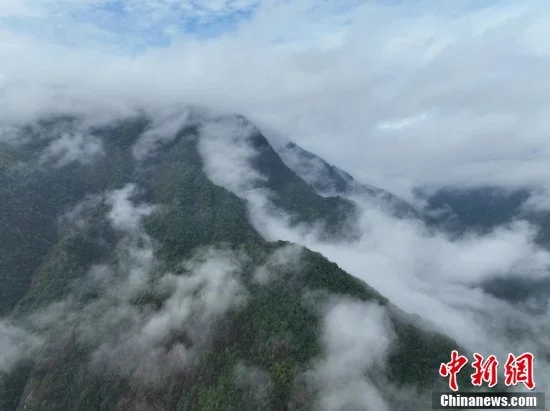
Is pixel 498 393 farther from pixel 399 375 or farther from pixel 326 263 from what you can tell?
pixel 326 263

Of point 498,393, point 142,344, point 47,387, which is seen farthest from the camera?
point 142,344

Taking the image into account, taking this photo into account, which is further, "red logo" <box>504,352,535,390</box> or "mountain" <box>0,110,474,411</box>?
"mountain" <box>0,110,474,411</box>

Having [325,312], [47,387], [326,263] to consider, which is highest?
[326,263]

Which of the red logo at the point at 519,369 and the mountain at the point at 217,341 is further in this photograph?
the mountain at the point at 217,341

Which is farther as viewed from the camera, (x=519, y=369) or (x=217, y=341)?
(x=217, y=341)

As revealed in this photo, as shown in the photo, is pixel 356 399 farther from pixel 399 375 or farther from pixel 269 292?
pixel 269 292

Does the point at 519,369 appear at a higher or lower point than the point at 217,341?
higher

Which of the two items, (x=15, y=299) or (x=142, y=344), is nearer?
(x=142, y=344)

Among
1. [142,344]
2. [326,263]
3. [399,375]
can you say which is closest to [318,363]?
[399,375]

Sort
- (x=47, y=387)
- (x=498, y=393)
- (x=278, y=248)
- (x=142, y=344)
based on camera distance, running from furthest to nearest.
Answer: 1. (x=278, y=248)
2. (x=142, y=344)
3. (x=47, y=387)
4. (x=498, y=393)

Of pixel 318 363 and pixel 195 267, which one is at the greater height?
pixel 195 267
